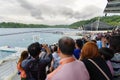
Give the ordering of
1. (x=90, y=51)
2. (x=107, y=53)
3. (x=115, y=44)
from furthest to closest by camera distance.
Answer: (x=115, y=44), (x=107, y=53), (x=90, y=51)

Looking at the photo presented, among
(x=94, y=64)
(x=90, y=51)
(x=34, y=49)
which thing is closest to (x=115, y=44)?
(x=90, y=51)

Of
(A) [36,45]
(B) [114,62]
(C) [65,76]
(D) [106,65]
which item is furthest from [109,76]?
(A) [36,45]

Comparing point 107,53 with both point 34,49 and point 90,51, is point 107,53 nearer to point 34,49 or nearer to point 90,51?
point 90,51

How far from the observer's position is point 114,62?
454 centimetres

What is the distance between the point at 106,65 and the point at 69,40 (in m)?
0.79

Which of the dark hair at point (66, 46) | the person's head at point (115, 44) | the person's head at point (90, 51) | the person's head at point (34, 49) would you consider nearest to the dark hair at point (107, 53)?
the person's head at point (115, 44)

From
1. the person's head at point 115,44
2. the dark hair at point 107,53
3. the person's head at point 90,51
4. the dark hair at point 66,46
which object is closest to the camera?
the dark hair at point 66,46

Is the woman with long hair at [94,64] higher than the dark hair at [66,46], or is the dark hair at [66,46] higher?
the dark hair at [66,46]

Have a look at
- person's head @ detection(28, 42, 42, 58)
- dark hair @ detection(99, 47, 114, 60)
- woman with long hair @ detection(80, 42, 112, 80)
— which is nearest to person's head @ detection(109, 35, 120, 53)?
dark hair @ detection(99, 47, 114, 60)

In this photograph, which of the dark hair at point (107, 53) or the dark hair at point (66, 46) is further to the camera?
the dark hair at point (107, 53)

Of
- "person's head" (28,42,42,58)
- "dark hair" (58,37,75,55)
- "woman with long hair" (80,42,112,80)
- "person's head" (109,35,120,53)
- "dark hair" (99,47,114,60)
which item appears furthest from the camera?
"person's head" (28,42,42,58)

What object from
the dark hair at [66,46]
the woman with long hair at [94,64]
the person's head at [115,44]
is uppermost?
the dark hair at [66,46]

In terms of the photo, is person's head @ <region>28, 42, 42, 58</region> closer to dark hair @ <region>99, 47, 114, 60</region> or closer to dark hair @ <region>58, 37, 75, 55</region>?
dark hair @ <region>99, 47, 114, 60</region>

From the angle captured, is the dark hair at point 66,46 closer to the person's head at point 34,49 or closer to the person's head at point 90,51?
the person's head at point 90,51
